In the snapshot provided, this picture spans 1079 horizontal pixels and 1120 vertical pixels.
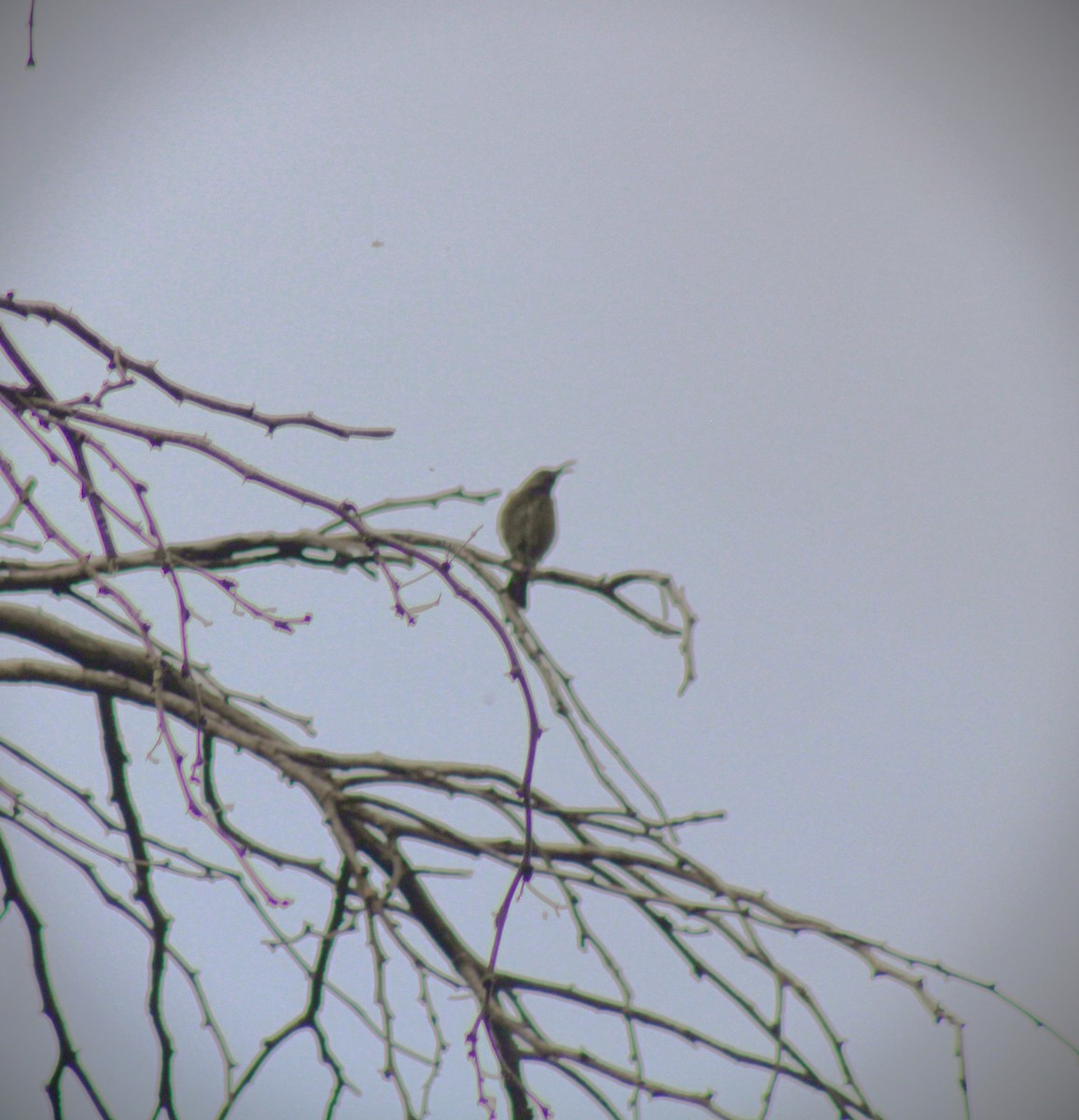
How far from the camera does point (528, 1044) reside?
133cm

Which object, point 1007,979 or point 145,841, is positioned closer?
point 145,841

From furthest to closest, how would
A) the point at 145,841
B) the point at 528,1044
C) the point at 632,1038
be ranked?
1. the point at 145,841
2. the point at 632,1038
3. the point at 528,1044

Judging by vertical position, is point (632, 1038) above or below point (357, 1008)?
below

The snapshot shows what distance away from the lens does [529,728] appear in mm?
1242

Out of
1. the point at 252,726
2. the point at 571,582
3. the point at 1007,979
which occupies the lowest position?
the point at 252,726

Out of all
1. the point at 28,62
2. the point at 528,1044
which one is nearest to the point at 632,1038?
the point at 528,1044

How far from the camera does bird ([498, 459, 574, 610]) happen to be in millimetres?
4254

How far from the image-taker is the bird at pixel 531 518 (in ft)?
14.0

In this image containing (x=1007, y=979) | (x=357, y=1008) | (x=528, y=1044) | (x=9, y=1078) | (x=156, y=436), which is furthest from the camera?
(x=1007, y=979)

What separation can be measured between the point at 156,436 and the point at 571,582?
28.5 inches

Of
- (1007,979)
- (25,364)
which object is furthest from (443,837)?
(1007,979)

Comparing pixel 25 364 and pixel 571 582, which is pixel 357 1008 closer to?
pixel 571 582

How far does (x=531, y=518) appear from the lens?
425 centimetres

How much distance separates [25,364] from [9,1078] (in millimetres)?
4274
